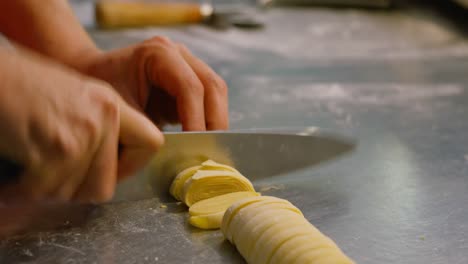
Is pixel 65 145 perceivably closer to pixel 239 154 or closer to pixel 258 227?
pixel 258 227

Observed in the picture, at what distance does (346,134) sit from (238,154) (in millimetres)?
485

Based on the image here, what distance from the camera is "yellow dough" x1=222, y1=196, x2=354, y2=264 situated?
0.96 meters

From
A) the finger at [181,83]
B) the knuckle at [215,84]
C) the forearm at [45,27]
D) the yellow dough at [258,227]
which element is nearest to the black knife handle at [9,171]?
the yellow dough at [258,227]

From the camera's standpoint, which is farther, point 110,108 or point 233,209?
point 233,209

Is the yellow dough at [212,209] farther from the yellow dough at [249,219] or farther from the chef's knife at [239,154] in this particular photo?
the chef's knife at [239,154]

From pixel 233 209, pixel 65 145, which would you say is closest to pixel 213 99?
pixel 233 209

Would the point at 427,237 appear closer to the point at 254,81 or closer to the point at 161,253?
the point at 161,253

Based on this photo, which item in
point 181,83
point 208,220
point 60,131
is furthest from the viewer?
point 181,83

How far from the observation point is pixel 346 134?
5.73 ft

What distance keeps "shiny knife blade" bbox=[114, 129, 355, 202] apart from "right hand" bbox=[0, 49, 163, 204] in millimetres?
304

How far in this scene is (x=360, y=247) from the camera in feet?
3.74

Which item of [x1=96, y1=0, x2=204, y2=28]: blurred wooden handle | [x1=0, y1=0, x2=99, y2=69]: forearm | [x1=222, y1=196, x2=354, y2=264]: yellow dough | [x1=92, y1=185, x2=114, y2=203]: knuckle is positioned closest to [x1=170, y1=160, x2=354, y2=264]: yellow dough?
[x1=222, y1=196, x2=354, y2=264]: yellow dough

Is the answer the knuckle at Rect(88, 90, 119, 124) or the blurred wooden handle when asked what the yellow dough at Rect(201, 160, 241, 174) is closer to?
the knuckle at Rect(88, 90, 119, 124)

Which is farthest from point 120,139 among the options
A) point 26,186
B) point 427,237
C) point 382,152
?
point 382,152
